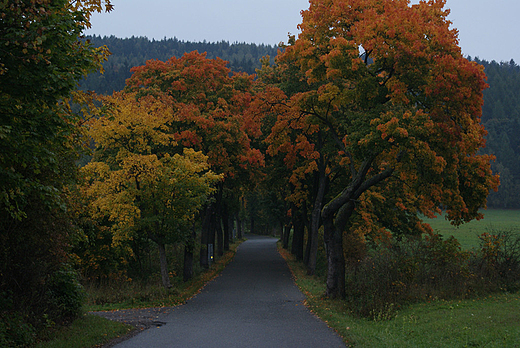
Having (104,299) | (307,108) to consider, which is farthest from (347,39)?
(104,299)

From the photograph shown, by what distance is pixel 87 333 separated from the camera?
9.87 meters

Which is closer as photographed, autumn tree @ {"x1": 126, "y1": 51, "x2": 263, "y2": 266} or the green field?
autumn tree @ {"x1": 126, "y1": 51, "x2": 263, "y2": 266}

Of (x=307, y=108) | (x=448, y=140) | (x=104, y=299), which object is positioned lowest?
(x=104, y=299)

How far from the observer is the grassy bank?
9320 millimetres

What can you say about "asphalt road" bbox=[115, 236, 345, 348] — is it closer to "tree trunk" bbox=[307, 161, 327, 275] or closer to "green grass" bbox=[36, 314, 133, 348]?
"green grass" bbox=[36, 314, 133, 348]

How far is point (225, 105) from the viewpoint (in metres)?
23.2

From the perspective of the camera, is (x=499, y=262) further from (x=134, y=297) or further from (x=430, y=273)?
(x=134, y=297)

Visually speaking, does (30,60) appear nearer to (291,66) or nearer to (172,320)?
(172,320)

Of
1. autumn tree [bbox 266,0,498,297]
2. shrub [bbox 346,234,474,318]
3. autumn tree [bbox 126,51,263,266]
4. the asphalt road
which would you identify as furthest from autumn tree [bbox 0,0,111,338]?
autumn tree [bbox 126,51,263,266]

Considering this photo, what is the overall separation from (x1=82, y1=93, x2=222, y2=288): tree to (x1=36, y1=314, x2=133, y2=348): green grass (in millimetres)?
5358

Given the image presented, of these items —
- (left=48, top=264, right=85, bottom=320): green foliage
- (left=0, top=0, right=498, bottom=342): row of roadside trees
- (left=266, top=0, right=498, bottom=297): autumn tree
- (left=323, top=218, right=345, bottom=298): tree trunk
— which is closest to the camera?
(left=0, top=0, right=498, bottom=342): row of roadside trees

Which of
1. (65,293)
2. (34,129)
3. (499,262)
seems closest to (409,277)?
(499,262)

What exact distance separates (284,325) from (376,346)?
361 cm

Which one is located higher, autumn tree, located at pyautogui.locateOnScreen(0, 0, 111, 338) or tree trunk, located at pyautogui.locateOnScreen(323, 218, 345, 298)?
autumn tree, located at pyautogui.locateOnScreen(0, 0, 111, 338)
